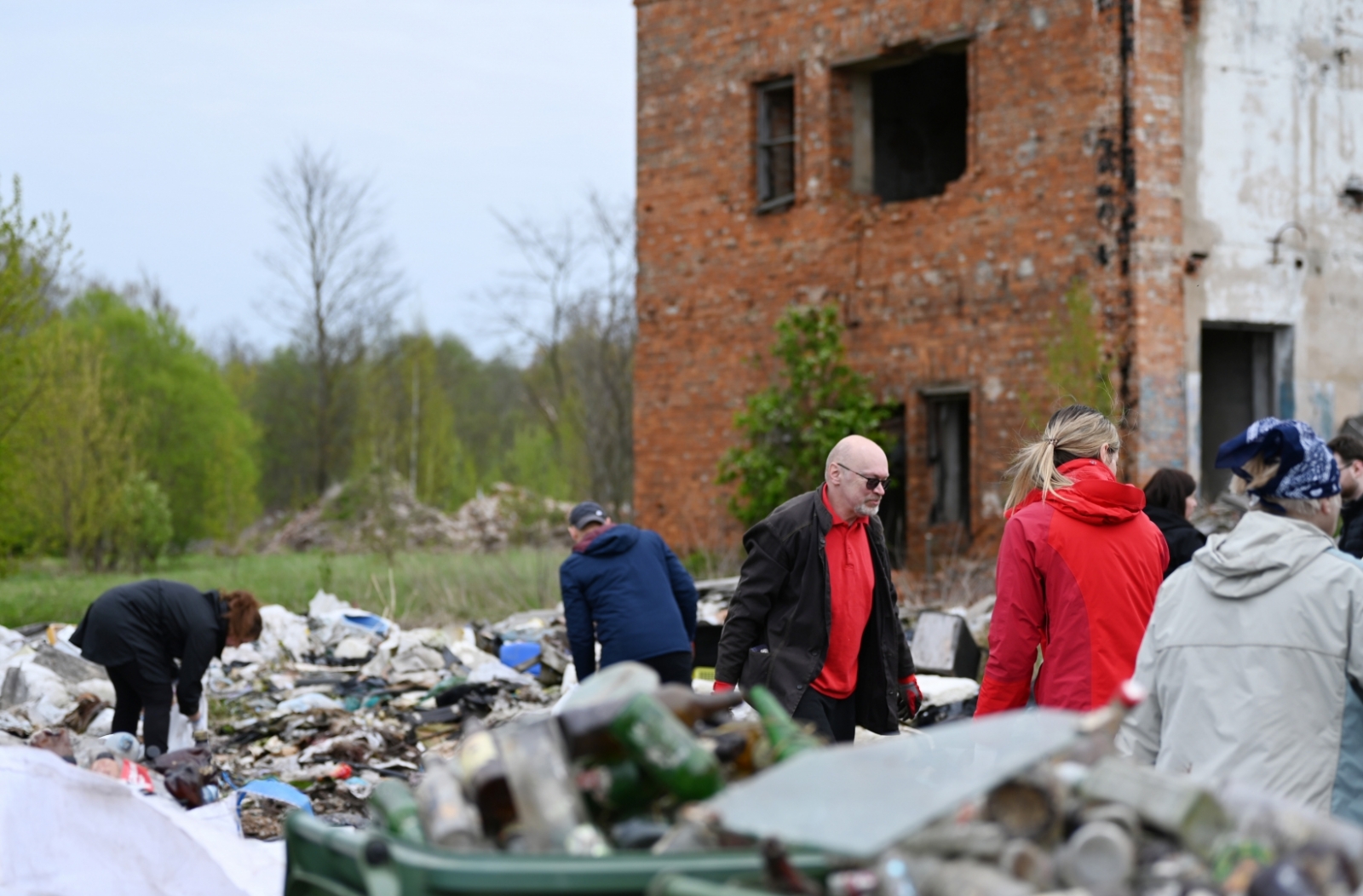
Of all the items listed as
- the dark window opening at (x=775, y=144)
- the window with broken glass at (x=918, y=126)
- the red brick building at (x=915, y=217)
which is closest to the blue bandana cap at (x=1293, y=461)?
the red brick building at (x=915, y=217)

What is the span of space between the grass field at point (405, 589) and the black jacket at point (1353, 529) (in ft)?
32.9

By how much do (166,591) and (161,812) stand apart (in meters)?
3.25

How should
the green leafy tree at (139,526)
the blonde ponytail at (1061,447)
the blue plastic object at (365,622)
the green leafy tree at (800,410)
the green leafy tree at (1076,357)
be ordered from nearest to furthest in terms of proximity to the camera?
the blonde ponytail at (1061,447), the green leafy tree at (1076,357), the blue plastic object at (365,622), the green leafy tree at (800,410), the green leafy tree at (139,526)

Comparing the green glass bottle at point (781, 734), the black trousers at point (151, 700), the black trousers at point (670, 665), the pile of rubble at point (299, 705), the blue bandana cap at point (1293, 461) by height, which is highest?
the blue bandana cap at point (1293, 461)

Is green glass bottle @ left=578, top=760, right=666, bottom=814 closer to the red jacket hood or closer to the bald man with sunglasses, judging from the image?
the red jacket hood

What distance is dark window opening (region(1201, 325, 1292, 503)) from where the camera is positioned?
579 inches

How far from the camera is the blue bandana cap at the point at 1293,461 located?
3.59 m

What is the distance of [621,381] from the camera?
106ft

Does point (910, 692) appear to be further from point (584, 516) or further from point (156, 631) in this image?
point (156, 631)

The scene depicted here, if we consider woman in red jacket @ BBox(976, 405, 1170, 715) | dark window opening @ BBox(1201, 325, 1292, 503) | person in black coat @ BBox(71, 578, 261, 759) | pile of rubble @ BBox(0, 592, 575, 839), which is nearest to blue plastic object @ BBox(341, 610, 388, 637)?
pile of rubble @ BBox(0, 592, 575, 839)

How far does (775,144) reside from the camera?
54.6ft

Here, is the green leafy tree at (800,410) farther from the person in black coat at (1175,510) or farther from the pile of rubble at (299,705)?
the person in black coat at (1175,510)

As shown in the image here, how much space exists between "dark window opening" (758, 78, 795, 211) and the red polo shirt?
11.4 m

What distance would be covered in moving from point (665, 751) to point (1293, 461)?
195cm
